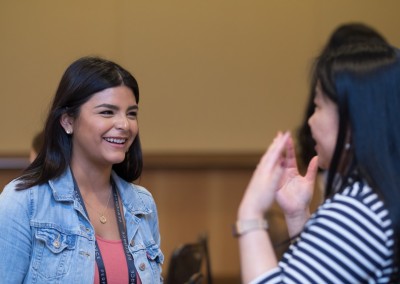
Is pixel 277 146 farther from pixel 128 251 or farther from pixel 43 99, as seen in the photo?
pixel 43 99

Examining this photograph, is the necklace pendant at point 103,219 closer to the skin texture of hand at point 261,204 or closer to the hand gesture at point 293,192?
the hand gesture at point 293,192

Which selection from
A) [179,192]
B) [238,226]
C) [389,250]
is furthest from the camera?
[179,192]

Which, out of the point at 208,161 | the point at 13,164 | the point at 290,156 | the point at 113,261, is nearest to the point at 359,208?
the point at 290,156

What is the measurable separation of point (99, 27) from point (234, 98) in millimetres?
1281

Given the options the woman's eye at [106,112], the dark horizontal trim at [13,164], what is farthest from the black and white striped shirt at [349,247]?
the dark horizontal trim at [13,164]

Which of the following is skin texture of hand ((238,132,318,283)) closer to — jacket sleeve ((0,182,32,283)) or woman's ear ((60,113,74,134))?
jacket sleeve ((0,182,32,283))

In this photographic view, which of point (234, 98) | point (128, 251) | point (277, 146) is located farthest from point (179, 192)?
point (277, 146)

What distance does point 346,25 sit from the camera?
5.23ft

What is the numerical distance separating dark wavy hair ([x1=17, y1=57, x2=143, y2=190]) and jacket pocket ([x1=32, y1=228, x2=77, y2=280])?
238 millimetres

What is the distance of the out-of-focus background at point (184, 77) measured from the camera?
5402mm

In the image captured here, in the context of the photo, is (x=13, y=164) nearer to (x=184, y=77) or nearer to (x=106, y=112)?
(x=184, y=77)

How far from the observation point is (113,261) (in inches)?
91.9

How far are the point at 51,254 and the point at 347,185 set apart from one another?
A: 119 centimetres

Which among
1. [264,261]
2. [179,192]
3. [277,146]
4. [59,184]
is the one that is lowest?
[179,192]
